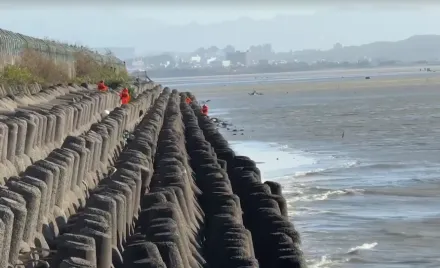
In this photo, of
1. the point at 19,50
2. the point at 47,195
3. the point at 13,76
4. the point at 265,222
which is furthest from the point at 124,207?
the point at 19,50

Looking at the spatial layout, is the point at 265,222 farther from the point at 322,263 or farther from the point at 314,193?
the point at 314,193

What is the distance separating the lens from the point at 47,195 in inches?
355

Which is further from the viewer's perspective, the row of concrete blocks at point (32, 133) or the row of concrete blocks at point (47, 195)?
the row of concrete blocks at point (32, 133)

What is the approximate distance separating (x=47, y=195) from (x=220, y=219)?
172cm

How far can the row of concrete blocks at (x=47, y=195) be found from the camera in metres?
7.25

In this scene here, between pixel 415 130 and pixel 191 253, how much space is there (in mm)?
36683

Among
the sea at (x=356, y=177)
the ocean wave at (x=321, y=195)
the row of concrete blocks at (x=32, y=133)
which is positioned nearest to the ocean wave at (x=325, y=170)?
the sea at (x=356, y=177)

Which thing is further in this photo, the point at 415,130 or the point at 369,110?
the point at 369,110

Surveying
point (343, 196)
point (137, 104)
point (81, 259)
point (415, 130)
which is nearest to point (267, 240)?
point (81, 259)

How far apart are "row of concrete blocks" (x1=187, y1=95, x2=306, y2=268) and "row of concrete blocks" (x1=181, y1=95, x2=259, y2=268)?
0.74 ft

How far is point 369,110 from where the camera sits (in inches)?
2495

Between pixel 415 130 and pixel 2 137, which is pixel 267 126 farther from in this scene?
pixel 2 137

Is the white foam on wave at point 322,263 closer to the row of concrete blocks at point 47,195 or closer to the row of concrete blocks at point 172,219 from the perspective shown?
the row of concrete blocks at point 172,219

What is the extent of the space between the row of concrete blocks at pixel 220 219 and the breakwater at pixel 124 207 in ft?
0.05
